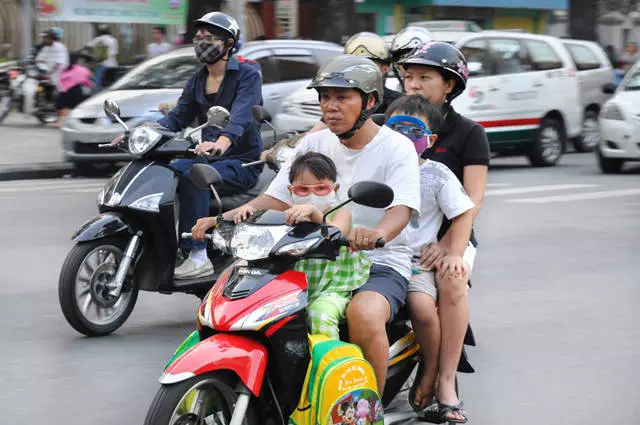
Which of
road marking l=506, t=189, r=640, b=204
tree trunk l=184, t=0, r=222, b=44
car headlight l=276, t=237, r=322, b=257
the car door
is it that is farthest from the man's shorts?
tree trunk l=184, t=0, r=222, b=44

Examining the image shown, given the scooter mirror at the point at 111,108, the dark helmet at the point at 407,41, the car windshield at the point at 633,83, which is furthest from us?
the car windshield at the point at 633,83

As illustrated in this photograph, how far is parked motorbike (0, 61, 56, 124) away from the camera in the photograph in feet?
68.4

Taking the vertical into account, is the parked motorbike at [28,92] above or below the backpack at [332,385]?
below

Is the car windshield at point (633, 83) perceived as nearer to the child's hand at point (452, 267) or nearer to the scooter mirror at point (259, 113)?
the scooter mirror at point (259, 113)

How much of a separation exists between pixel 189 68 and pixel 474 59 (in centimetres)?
391

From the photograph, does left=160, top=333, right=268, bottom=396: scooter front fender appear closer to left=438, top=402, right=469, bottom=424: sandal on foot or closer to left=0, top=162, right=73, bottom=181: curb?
left=438, top=402, right=469, bottom=424: sandal on foot

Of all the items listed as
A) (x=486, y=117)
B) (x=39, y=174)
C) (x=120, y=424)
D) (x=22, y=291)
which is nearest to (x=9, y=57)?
(x=39, y=174)

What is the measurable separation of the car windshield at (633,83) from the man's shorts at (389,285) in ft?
42.4

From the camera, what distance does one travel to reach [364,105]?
14.9 ft

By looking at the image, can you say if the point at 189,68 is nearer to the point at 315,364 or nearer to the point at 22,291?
the point at 22,291

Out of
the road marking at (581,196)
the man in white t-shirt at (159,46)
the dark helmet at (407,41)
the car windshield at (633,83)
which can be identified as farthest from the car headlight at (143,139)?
the man in white t-shirt at (159,46)

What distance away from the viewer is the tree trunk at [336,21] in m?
23.2

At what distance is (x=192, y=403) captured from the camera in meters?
4.05

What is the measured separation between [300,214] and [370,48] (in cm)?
351
